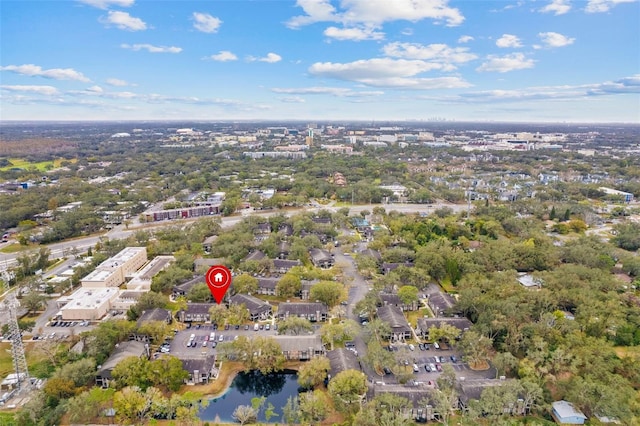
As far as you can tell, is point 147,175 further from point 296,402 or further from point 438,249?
point 296,402

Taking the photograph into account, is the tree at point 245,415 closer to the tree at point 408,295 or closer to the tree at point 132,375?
the tree at point 132,375

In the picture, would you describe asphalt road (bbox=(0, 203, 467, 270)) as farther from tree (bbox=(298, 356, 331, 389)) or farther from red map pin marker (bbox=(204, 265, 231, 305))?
→ tree (bbox=(298, 356, 331, 389))

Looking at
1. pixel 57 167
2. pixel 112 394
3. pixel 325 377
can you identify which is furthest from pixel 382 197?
pixel 57 167

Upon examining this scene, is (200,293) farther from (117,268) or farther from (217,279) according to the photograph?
(117,268)

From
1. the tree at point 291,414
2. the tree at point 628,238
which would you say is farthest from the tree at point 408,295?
the tree at point 628,238

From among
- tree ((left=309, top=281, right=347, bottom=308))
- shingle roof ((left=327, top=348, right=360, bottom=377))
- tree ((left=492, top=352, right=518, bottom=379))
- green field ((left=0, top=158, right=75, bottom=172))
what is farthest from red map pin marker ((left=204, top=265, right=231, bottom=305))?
green field ((left=0, top=158, right=75, bottom=172))
